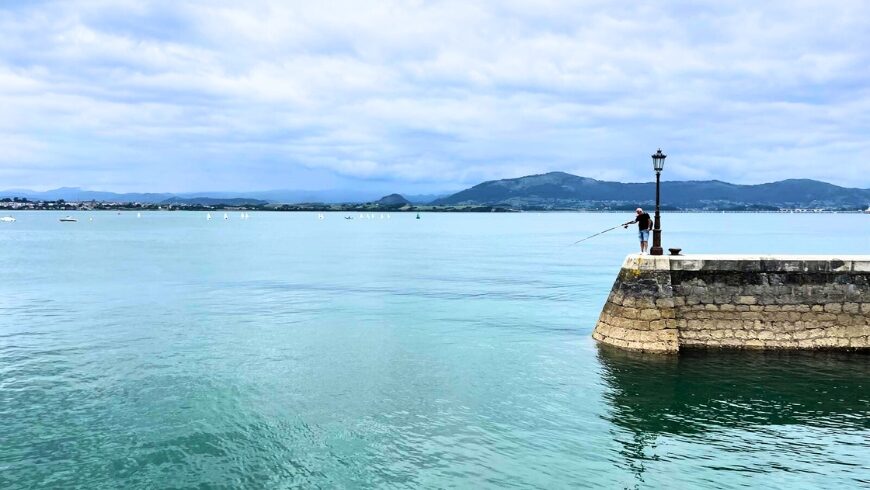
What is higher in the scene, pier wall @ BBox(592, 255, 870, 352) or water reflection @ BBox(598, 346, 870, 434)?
pier wall @ BBox(592, 255, 870, 352)

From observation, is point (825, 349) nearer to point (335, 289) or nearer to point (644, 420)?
point (644, 420)

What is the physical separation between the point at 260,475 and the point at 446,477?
3.72 m

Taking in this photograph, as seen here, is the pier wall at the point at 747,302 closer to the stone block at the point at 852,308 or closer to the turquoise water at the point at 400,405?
the stone block at the point at 852,308

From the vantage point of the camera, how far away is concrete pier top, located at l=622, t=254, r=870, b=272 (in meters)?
20.0

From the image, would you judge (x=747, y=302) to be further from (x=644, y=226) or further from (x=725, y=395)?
(x=725, y=395)

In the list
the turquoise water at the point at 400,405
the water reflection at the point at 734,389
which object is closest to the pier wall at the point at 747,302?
the water reflection at the point at 734,389

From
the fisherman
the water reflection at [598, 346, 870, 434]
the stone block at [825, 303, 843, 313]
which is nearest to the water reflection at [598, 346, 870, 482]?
the water reflection at [598, 346, 870, 434]

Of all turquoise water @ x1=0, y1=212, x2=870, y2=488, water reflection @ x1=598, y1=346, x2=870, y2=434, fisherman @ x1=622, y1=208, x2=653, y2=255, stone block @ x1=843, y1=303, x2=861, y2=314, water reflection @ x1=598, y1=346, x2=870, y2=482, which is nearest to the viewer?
turquoise water @ x1=0, y1=212, x2=870, y2=488

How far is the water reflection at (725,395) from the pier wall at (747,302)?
48 cm

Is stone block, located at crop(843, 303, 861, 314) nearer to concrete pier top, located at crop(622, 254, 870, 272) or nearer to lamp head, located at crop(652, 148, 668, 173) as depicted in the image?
concrete pier top, located at crop(622, 254, 870, 272)

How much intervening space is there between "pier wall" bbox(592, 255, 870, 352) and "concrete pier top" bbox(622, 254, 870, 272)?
29 mm

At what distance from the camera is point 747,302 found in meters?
20.3

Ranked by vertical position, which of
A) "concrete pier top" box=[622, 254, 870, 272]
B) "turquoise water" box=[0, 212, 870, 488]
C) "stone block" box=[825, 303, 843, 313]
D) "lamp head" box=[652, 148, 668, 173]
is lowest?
"turquoise water" box=[0, 212, 870, 488]

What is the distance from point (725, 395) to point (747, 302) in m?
4.40
